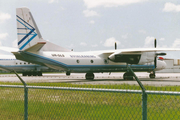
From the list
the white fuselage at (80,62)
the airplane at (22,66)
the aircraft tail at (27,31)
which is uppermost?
the aircraft tail at (27,31)

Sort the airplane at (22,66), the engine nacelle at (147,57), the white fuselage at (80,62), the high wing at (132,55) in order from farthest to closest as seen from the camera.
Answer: the airplane at (22,66) < the engine nacelle at (147,57) < the high wing at (132,55) < the white fuselage at (80,62)

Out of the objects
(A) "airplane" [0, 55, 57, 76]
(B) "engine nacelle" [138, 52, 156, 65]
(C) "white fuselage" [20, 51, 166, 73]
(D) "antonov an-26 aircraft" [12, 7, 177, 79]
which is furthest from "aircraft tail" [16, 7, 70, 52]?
(A) "airplane" [0, 55, 57, 76]

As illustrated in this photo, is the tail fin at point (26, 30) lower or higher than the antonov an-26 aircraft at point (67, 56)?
higher

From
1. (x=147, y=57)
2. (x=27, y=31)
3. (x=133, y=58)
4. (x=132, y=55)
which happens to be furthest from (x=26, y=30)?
(x=147, y=57)

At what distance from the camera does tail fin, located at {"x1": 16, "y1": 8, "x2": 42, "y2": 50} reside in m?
24.7

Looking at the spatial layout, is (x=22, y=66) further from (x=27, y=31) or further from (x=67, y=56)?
(x=67, y=56)

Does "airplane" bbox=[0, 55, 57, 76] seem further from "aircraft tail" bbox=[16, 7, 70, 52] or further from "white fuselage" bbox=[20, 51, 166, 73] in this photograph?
"white fuselage" bbox=[20, 51, 166, 73]

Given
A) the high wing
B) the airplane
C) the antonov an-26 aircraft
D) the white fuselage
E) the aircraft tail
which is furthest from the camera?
the airplane

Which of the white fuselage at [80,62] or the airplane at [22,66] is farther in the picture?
the airplane at [22,66]

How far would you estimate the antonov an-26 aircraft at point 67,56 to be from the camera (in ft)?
74.8

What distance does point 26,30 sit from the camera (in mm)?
24797

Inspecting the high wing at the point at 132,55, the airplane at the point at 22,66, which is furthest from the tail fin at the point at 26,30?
the airplane at the point at 22,66

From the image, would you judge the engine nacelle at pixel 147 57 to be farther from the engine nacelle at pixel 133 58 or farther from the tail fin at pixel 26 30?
the tail fin at pixel 26 30

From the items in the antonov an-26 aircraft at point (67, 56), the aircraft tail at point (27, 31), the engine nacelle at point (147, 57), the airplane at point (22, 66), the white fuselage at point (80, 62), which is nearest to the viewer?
the antonov an-26 aircraft at point (67, 56)
